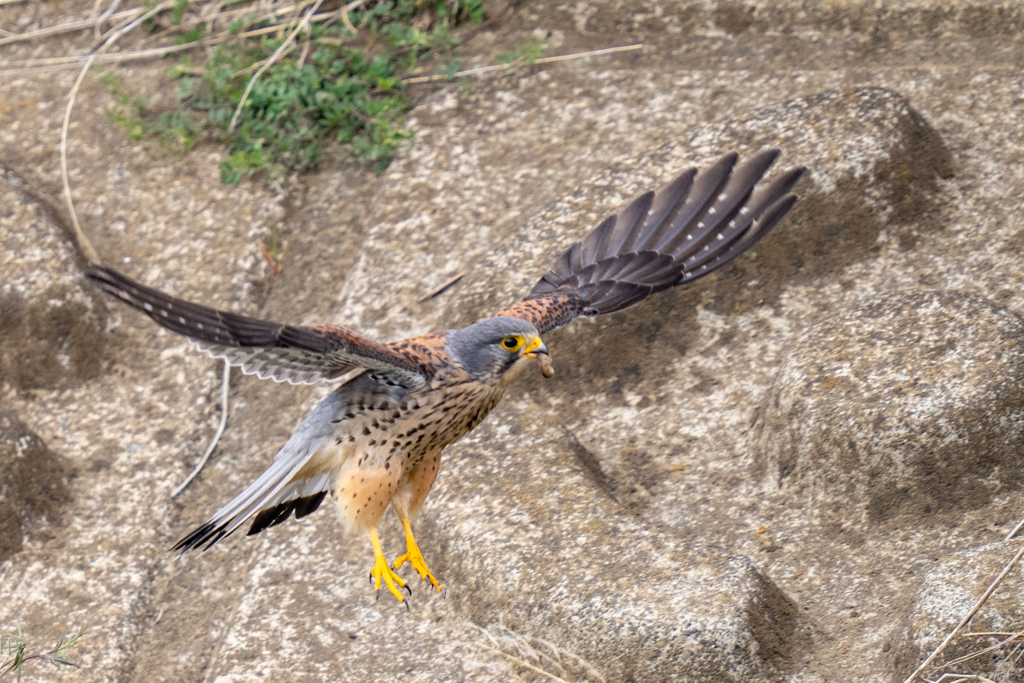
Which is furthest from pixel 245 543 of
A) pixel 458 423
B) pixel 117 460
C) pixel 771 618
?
pixel 771 618

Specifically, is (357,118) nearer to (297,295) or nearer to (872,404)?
(297,295)

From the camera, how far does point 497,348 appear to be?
10.2 feet

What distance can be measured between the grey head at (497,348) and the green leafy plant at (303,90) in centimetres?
244

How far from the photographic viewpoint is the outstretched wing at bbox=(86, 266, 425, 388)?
2369 millimetres

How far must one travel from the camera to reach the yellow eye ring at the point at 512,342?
3.08 m

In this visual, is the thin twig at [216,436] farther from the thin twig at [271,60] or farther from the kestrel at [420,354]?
the thin twig at [271,60]

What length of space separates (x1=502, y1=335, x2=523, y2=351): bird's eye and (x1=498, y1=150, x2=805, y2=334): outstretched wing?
16.5 inches

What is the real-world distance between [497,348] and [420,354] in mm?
240

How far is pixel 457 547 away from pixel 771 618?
3.51 ft

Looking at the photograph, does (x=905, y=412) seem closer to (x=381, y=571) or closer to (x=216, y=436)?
(x=381, y=571)

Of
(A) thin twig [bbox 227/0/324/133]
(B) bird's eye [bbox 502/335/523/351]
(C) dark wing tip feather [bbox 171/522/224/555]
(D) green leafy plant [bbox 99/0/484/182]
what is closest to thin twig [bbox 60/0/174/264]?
(D) green leafy plant [bbox 99/0/484/182]

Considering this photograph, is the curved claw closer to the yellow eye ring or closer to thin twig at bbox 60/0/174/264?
the yellow eye ring

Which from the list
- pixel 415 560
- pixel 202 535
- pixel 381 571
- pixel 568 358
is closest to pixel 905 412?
pixel 568 358

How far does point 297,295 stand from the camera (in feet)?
16.1
